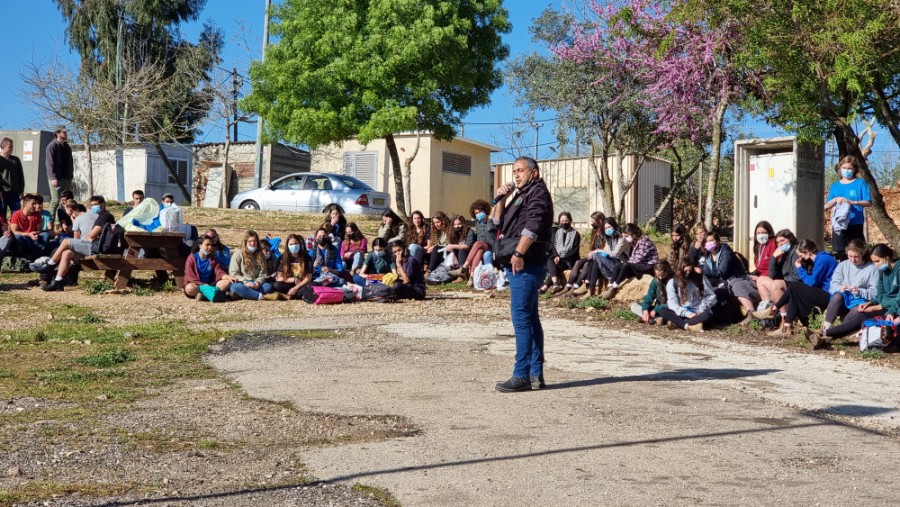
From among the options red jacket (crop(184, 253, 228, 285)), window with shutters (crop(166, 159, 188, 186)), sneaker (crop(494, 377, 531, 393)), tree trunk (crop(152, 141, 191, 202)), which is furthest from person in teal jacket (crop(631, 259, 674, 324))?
window with shutters (crop(166, 159, 188, 186))

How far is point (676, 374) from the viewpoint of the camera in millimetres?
8750

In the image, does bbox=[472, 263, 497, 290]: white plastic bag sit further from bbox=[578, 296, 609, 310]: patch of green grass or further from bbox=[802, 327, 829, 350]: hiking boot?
bbox=[802, 327, 829, 350]: hiking boot

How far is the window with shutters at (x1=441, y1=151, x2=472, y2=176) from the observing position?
116ft

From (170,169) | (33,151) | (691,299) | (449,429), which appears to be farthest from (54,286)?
(170,169)

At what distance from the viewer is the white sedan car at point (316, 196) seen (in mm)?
26953

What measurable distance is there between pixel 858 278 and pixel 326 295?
7.47m

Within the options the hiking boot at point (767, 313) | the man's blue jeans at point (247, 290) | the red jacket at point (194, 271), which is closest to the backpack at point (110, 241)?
the red jacket at point (194, 271)

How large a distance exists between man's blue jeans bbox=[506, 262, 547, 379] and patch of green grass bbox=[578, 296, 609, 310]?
695 centimetres

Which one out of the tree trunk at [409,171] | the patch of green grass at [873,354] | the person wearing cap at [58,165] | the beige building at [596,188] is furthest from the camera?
the tree trunk at [409,171]

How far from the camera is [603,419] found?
6621 millimetres

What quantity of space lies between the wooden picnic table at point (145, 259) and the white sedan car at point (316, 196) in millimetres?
10160

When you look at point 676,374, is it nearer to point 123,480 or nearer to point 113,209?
point 123,480

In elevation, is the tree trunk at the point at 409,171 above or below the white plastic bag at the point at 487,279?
above

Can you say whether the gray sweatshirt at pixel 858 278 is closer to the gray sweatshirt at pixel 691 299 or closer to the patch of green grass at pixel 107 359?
the gray sweatshirt at pixel 691 299
